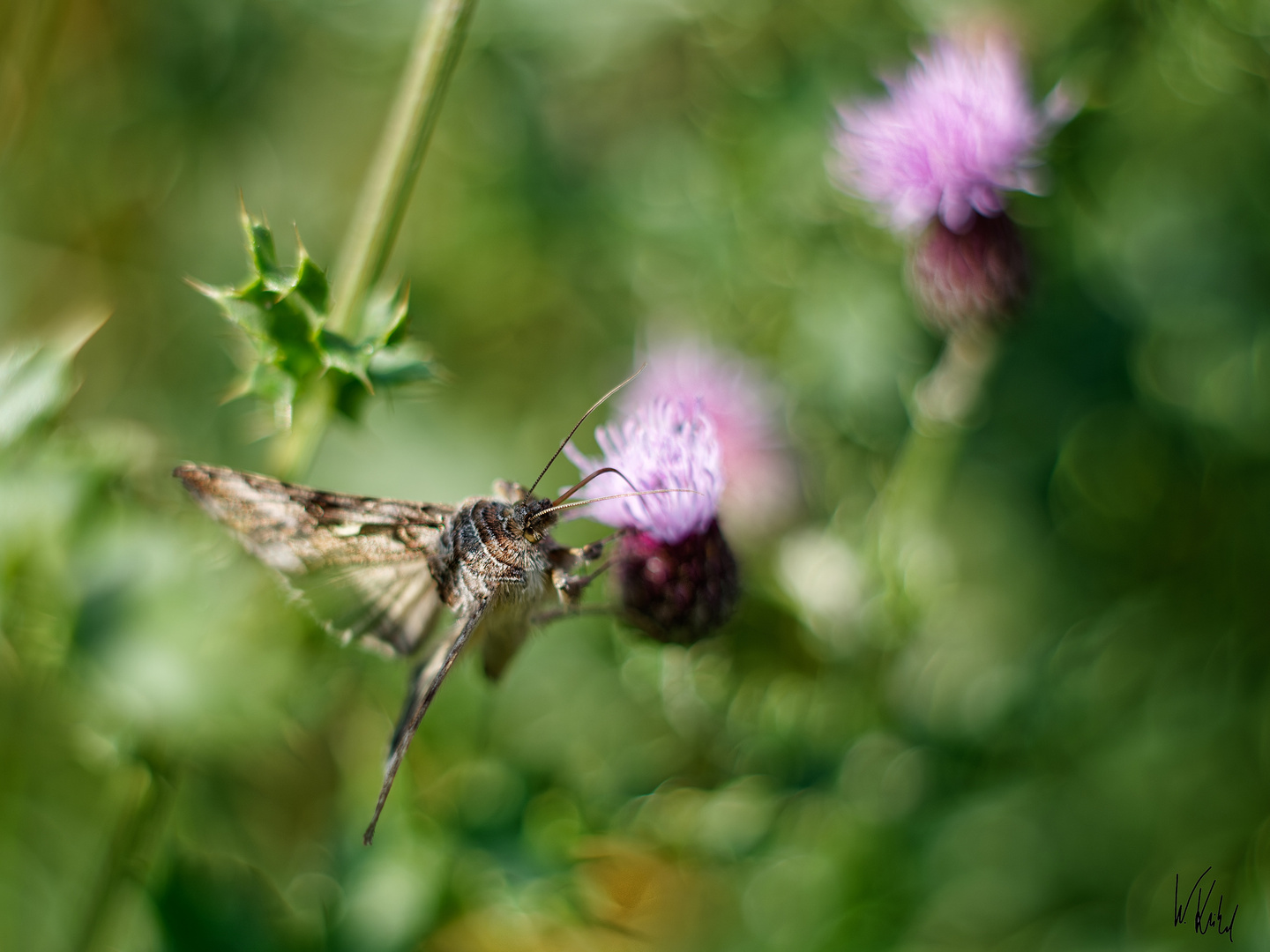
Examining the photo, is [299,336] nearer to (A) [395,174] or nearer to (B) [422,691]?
(A) [395,174]

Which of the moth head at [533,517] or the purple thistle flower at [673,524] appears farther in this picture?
the purple thistle flower at [673,524]

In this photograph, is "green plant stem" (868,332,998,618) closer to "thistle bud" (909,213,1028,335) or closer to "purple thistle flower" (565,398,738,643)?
"thistle bud" (909,213,1028,335)

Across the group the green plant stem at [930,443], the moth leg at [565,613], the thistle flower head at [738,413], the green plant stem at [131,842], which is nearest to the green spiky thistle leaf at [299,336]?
the moth leg at [565,613]

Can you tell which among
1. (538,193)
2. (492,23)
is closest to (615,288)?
(538,193)

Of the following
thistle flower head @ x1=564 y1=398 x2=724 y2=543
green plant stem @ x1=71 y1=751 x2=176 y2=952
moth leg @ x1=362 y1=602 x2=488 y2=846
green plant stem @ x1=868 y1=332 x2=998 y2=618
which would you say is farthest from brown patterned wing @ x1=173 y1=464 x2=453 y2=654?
green plant stem @ x1=868 y1=332 x2=998 y2=618

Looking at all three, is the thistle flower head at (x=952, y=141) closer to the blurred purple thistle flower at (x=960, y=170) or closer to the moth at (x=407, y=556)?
the blurred purple thistle flower at (x=960, y=170)

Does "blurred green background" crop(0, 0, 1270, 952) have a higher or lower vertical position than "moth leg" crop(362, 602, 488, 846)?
higher
